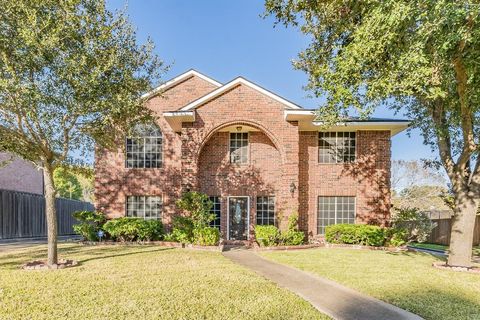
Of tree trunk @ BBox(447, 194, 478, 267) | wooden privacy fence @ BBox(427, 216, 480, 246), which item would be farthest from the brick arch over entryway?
wooden privacy fence @ BBox(427, 216, 480, 246)

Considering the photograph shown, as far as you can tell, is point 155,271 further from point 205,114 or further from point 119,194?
point 119,194

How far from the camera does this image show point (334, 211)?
55.6 ft

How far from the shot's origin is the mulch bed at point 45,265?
29.5ft

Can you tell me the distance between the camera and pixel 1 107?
29.1 feet

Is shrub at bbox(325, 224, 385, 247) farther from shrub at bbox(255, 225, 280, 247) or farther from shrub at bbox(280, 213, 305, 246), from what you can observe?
shrub at bbox(255, 225, 280, 247)

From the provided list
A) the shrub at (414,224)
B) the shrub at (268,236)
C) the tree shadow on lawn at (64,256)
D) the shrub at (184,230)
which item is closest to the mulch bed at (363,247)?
→ the shrub at (414,224)

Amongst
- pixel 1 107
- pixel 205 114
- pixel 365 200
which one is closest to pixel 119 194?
pixel 205 114

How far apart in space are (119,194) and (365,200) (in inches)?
515

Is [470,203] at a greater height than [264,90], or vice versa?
[264,90]

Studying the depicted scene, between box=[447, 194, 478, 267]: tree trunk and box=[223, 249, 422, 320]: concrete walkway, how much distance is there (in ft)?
16.9

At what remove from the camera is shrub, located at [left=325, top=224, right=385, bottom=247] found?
48.5ft

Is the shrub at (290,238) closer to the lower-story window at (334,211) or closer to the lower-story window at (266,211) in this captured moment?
the lower-story window at (266,211)

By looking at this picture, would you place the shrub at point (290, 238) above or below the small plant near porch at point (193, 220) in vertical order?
below

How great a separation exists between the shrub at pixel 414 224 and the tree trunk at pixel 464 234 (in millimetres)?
4469
